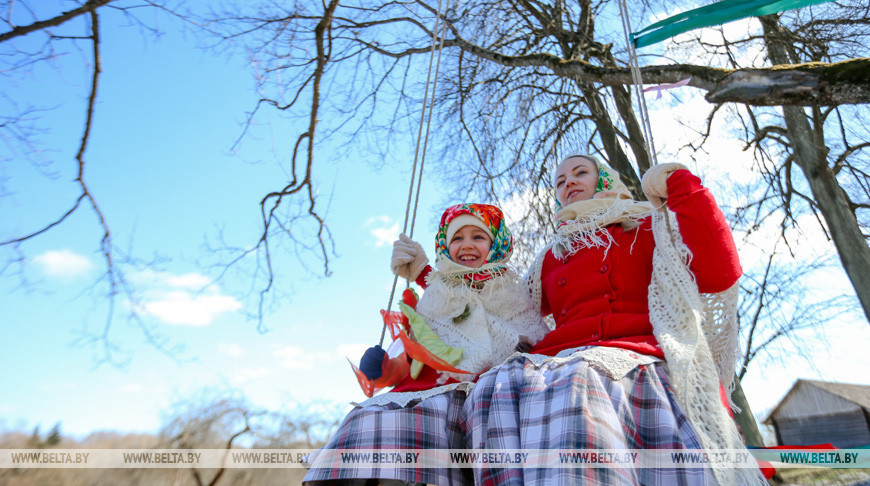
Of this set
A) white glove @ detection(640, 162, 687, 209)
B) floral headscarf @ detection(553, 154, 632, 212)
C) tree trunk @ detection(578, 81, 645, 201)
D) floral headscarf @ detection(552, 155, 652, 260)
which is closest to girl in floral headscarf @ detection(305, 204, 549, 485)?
floral headscarf @ detection(552, 155, 652, 260)

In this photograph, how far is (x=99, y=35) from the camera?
2953mm

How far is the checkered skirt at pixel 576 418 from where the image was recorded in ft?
4.31

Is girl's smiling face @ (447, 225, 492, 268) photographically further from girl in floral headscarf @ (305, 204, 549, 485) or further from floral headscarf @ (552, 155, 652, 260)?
floral headscarf @ (552, 155, 652, 260)

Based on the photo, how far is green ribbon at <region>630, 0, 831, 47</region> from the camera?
8.59 feet

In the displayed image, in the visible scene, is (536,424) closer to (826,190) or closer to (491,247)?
(491,247)

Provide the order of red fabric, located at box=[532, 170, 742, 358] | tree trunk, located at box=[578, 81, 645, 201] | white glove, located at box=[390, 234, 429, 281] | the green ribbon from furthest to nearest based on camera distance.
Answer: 1. tree trunk, located at box=[578, 81, 645, 201]
2. the green ribbon
3. white glove, located at box=[390, 234, 429, 281]
4. red fabric, located at box=[532, 170, 742, 358]

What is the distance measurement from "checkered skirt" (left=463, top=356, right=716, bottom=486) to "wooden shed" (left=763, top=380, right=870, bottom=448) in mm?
7464

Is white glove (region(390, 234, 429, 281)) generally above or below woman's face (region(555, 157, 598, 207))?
below

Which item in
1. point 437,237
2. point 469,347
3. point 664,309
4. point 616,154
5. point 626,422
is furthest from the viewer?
point 616,154

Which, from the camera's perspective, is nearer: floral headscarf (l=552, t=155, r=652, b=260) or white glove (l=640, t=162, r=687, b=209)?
white glove (l=640, t=162, r=687, b=209)

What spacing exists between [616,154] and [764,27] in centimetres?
144

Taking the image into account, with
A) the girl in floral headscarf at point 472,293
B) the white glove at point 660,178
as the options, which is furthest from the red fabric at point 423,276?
the white glove at point 660,178

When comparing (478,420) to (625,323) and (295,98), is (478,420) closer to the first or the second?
(625,323)

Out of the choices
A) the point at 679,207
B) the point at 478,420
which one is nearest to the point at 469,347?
the point at 478,420
